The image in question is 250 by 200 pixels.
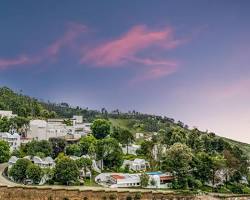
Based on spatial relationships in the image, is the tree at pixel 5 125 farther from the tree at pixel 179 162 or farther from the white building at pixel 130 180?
the tree at pixel 179 162

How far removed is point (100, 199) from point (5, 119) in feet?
87.3

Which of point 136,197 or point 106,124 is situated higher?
point 106,124

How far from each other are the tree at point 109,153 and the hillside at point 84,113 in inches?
650

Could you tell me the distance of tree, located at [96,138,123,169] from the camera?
45.0 m

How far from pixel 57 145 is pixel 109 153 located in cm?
733

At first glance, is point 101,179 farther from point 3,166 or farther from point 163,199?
point 3,166

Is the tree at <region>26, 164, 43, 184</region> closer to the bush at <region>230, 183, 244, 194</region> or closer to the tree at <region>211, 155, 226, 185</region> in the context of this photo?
the tree at <region>211, 155, 226, 185</region>

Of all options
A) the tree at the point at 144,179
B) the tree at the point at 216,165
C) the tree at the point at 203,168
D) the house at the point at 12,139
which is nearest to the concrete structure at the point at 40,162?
the house at the point at 12,139

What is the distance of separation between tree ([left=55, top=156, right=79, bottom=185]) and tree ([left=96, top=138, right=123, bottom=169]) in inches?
258

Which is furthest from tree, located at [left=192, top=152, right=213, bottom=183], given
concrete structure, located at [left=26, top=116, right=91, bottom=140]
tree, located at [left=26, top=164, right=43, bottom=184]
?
concrete structure, located at [left=26, top=116, right=91, bottom=140]

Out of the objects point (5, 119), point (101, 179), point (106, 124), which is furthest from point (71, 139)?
point (101, 179)

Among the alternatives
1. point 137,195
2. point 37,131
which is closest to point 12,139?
point 37,131

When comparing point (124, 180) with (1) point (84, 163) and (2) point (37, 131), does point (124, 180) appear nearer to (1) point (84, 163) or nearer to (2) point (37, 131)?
(1) point (84, 163)

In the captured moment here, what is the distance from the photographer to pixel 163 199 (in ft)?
123
